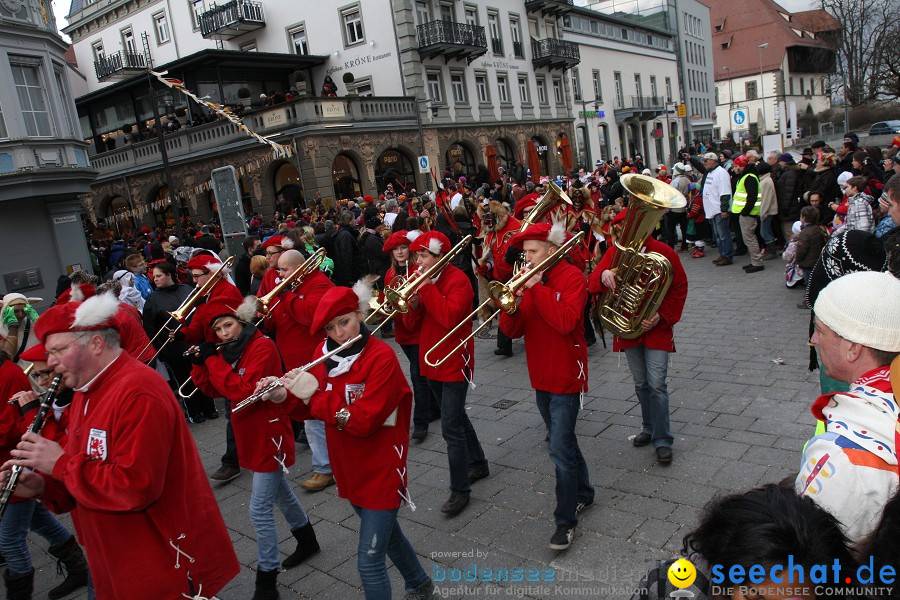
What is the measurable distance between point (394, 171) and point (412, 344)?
22.6 metres

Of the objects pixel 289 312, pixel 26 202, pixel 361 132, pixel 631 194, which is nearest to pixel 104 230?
pixel 361 132

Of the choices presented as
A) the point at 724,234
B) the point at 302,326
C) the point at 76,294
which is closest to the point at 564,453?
the point at 302,326

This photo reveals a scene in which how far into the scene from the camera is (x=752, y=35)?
70562 millimetres

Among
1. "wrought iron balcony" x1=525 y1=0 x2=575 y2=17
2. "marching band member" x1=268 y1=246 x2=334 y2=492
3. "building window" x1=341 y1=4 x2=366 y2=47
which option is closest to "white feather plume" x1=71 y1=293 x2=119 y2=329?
"marching band member" x1=268 y1=246 x2=334 y2=492

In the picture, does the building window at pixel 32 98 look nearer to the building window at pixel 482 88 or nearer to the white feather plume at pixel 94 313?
the white feather plume at pixel 94 313

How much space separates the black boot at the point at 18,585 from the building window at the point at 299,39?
1175 inches

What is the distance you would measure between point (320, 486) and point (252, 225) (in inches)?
490

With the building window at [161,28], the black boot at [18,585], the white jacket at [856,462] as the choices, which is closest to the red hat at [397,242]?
the black boot at [18,585]

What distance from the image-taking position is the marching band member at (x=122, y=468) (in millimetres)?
2494

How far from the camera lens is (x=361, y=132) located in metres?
24.7

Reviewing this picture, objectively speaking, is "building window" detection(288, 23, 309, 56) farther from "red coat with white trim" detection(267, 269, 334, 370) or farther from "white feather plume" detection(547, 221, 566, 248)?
"white feather plume" detection(547, 221, 566, 248)

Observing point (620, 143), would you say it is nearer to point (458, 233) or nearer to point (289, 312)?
point (458, 233)

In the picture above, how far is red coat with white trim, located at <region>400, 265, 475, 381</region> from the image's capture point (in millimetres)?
4598

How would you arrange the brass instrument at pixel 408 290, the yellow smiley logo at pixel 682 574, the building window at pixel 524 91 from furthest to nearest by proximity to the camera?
the building window at pixel 524 91 < the brass instrument at pixel 408 290 < the yellow smiley logo at pixel 682 574
